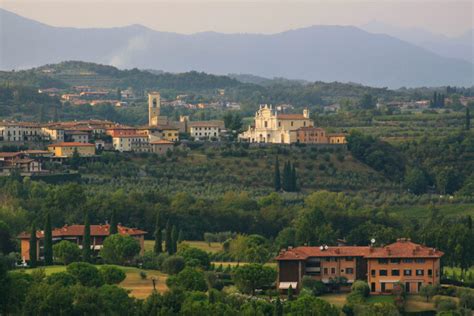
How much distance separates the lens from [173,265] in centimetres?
5900

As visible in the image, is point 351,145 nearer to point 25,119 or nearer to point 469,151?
point 469,151

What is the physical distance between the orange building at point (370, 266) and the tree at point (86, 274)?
682cm

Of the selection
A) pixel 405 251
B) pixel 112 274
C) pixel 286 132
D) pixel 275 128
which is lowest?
pixel 112 274

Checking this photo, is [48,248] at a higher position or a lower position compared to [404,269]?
higher

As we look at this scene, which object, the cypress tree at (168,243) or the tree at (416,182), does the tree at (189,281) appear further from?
the tree at (416,182)

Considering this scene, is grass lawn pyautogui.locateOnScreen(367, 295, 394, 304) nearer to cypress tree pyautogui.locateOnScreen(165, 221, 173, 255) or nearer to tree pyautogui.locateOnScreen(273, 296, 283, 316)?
tree pyautogui.locateOnScreen(273, 296, 283, 316)

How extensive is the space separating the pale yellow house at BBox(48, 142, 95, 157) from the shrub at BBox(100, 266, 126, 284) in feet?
118

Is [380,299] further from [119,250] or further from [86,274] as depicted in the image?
[119,250]

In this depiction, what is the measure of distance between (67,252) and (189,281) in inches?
363

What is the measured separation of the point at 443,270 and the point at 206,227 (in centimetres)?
1533

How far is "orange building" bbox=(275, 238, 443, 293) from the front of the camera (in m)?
56.6

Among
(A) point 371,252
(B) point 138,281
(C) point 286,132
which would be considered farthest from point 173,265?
(C) point 286,132

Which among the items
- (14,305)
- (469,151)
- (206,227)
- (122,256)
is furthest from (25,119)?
(14,305)

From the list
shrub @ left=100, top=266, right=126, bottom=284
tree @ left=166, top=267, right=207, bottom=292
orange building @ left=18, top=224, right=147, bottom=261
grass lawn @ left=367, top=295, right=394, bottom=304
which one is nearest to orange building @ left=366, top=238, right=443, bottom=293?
grass lawn @ left=367, top=295, right=394, bottom=304
